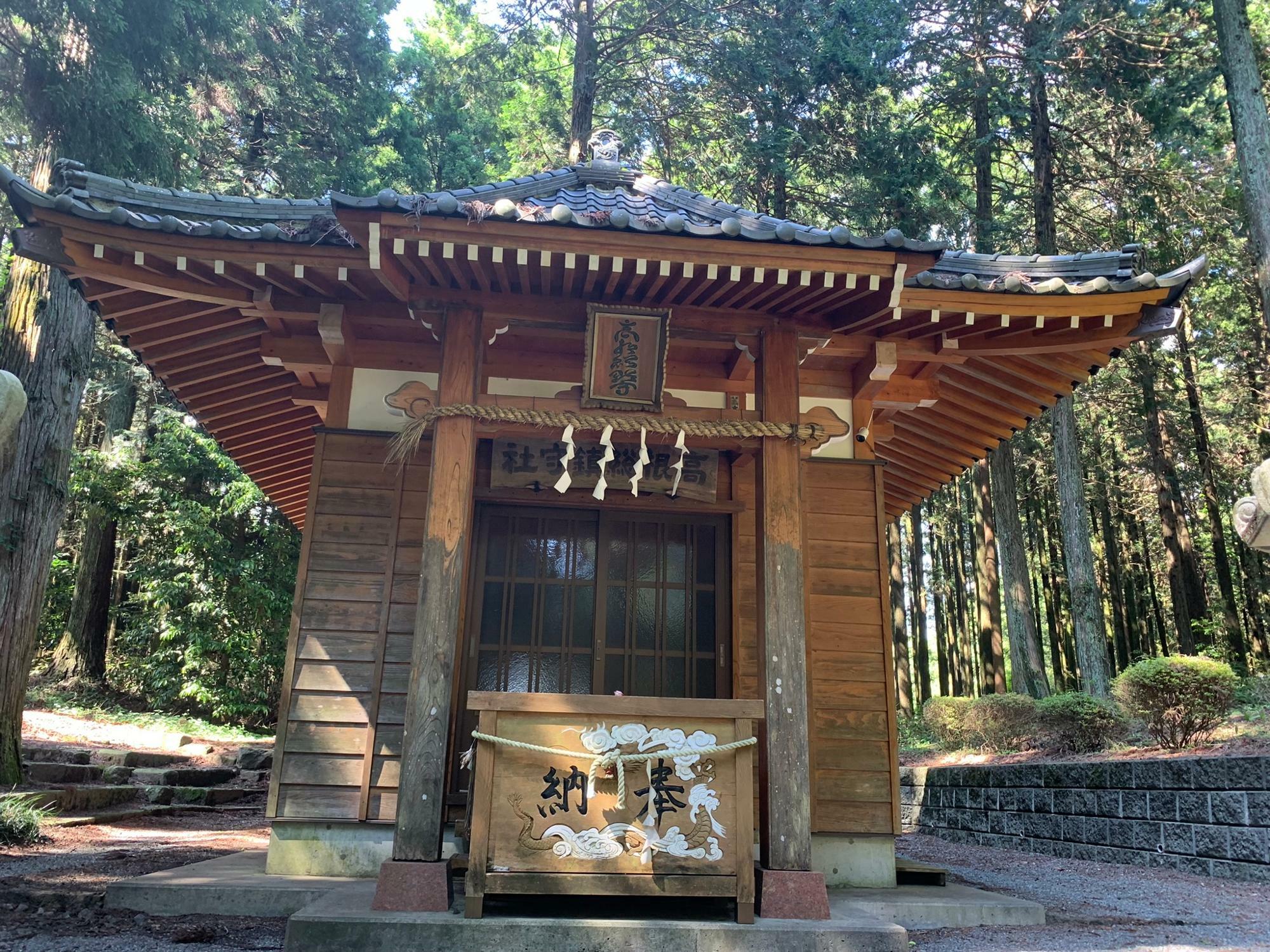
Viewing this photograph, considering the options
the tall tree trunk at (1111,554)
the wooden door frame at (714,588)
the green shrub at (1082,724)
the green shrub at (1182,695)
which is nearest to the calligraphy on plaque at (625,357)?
the wooden door frame at (714,588)

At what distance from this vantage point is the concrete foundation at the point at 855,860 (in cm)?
557

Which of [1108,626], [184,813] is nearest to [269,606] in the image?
[184,813]

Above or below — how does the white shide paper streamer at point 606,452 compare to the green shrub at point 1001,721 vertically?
above

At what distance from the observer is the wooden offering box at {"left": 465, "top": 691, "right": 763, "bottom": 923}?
4043 mm

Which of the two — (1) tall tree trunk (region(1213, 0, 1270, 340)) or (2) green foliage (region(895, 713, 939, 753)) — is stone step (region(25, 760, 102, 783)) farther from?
(1) tall tree trunk (region(1213, 0, 1270, 340))

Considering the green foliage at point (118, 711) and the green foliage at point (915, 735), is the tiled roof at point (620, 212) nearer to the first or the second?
the green foliage at point (915, 735)

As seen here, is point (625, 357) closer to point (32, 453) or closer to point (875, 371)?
point (875, 371)

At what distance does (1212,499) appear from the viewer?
1795cm

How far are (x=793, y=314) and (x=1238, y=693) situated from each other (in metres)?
11.0

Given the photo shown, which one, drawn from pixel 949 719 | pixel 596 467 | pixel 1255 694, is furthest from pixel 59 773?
pixel 1255 694

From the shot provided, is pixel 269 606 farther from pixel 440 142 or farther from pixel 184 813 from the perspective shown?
pixel 440 142

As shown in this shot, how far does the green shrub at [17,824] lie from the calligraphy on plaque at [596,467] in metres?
4.76

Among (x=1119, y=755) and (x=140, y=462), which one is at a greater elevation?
(x=140, y=462)

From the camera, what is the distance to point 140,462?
1681 cm
